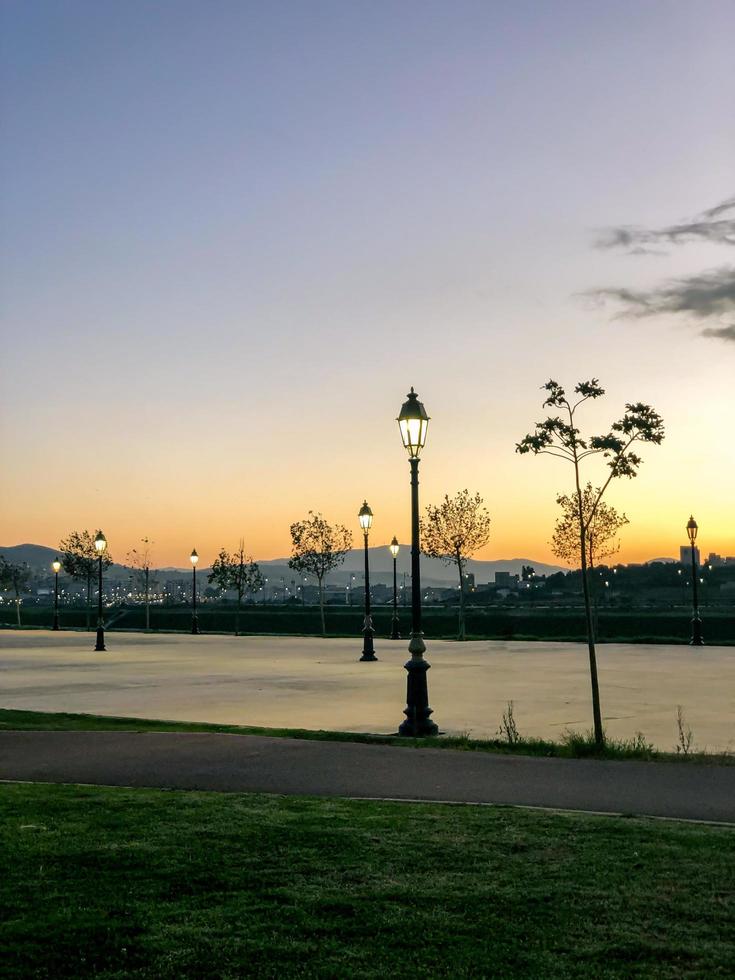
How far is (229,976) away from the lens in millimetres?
5426

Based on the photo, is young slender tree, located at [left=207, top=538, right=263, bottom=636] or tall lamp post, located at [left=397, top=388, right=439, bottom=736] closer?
tall lamp post, located at [left=397, top=388, right=439, bottom=736]

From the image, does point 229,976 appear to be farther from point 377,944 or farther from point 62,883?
point 62,883

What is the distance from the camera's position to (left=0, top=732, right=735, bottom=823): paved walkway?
10375 millimetres

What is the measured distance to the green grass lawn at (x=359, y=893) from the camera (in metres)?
5.64

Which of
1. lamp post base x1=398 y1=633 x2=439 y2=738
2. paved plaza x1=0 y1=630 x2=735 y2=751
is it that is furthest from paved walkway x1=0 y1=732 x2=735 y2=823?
paved plaza x1=0 y1=630 x2=735 y2=751

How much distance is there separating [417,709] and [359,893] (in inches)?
347

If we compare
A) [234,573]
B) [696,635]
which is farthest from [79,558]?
[696,635]

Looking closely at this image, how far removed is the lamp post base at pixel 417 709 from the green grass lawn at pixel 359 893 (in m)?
5.57

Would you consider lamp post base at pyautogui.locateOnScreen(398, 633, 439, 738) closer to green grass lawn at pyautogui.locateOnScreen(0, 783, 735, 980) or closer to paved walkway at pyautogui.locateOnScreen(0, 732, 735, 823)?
paved walkway at pyautogui.locateOnScreen(0, 732, 735, 823)

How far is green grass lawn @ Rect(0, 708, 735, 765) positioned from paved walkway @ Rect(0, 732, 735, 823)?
399 mm

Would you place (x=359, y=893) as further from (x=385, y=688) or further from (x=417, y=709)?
(x=385, y=688)

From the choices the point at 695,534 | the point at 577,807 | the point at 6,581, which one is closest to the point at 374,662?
the point at 695,534

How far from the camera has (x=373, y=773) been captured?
→ 39.5 ft

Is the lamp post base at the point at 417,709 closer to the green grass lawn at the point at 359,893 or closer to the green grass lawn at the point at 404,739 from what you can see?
the green grass lawn at the point at 404,739
